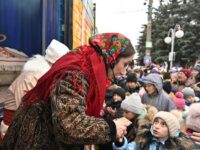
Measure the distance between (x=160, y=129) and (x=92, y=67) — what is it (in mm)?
1738

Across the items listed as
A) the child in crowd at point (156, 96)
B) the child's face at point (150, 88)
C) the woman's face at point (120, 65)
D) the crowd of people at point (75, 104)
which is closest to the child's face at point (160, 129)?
the crowd of people at point (75, 104)

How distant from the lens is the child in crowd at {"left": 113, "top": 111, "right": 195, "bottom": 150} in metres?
3.17

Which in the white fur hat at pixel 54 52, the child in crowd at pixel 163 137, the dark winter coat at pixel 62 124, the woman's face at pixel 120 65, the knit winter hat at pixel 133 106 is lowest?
the child in crowd at pixel 163 137

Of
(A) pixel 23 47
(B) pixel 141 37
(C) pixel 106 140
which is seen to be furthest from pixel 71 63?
(B) pixel 141 37

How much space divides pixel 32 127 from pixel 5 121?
1.46m

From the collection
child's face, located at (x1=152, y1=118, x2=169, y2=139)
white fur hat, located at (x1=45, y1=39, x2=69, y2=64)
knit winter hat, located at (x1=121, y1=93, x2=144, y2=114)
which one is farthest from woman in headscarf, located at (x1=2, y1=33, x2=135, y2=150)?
knit winter hat, located at (x1=121, y1=93, x2=144, y2=114)

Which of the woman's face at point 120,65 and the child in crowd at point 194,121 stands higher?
the woman's face at point 120,65

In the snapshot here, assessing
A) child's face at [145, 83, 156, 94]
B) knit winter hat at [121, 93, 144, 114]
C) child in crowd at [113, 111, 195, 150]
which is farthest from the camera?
child's face at [145, 83, 156, 94]

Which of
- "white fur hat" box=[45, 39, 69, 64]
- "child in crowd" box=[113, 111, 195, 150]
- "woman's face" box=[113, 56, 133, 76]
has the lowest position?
"child in crowd" box=[113, 111, 195, 150]

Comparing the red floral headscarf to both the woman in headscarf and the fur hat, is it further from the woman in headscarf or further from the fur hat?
the fur hat

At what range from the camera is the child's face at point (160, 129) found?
3211mm

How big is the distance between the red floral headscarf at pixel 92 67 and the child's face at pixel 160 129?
1560 millimetres

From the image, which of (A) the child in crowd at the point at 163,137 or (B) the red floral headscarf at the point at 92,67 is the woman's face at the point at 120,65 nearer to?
(B) the red floral headscarf at the point at 92,67

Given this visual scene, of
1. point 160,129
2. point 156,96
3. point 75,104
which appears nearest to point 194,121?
point 160,129
